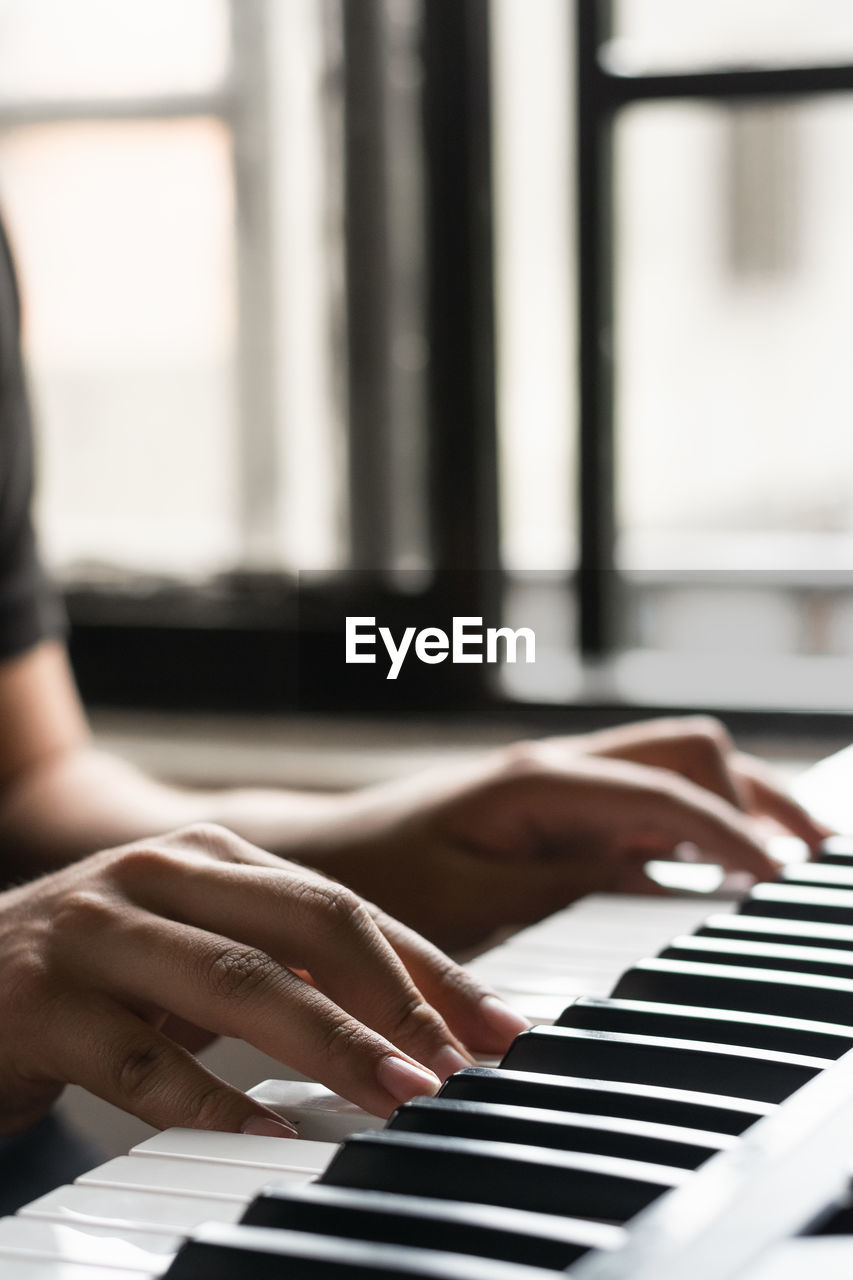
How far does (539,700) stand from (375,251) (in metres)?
0.61

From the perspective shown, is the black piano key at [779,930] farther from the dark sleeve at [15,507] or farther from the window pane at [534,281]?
the window pane at [534,281]

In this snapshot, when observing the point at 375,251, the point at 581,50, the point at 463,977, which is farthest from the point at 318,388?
the point at 463,977

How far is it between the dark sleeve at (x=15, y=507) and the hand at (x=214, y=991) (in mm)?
601

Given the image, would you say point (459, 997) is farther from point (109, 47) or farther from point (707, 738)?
point (109, 47)

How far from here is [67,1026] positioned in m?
0.50

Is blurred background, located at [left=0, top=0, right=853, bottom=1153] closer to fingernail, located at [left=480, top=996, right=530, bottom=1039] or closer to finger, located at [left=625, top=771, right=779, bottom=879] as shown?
finger, located at [left=625, top=771, right=779, bottom=879]

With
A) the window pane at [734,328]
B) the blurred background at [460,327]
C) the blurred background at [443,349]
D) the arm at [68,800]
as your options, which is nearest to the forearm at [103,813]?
the arm at [68,800]

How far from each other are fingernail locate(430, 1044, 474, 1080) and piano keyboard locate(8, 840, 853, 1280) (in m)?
0.03

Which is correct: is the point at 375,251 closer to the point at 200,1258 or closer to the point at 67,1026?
the point at 67,1026

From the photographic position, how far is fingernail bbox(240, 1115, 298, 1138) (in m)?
0.45

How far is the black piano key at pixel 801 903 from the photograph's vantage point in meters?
0.63

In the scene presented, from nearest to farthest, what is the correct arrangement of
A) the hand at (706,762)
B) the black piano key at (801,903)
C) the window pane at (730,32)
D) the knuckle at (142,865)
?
the knuckle at (142,865)
the black piano key at (801,903)
the hand at (706,762)
the window pane at (730,32)

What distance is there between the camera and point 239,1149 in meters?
0.43

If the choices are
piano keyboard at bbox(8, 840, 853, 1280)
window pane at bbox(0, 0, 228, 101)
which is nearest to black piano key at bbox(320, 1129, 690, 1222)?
piano keyboard at bbox(8, 840, 853, 1280)
